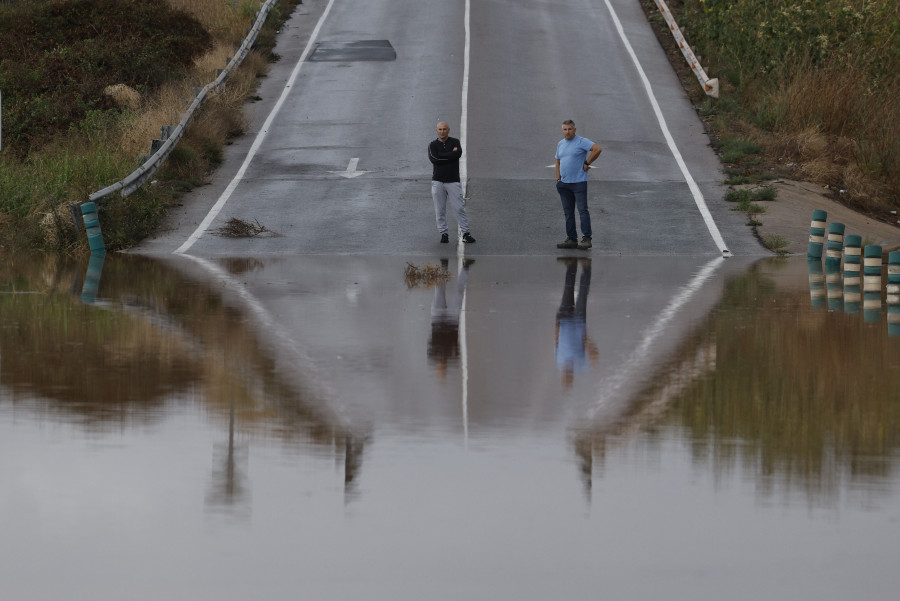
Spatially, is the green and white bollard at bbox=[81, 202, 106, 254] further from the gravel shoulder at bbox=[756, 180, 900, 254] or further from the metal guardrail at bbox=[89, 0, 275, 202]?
the gravel shoulder at bbox=[756, 180, 900, 254]

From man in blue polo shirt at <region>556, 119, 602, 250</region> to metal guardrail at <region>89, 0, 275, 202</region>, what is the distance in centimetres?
712

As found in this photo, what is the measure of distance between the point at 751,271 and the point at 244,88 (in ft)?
56.2

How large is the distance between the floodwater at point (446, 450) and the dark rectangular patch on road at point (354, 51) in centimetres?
2276

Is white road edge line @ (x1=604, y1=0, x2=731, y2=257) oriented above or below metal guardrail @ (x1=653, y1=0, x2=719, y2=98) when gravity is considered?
below

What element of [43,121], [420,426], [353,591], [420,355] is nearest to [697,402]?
[420,426]

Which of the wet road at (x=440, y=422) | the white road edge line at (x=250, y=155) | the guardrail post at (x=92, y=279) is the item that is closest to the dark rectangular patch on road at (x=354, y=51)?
the white road edge line at (x=250, y=155)

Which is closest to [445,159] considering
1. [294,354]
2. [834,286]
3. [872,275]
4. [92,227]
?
[92,227]

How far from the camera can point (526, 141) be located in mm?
28703

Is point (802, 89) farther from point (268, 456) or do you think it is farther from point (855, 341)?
point (268, 456)

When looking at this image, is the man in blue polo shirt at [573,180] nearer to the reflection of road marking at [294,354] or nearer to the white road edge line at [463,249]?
the white road edge line at [463,249]

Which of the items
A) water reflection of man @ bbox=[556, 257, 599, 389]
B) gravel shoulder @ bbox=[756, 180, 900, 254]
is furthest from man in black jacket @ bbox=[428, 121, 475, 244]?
gravel shoulder @ bbox=[756, 180, 900, 254]

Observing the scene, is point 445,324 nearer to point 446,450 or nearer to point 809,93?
point 446,450

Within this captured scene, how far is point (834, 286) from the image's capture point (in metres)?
16.9

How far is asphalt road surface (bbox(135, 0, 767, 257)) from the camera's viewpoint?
21.9 m
